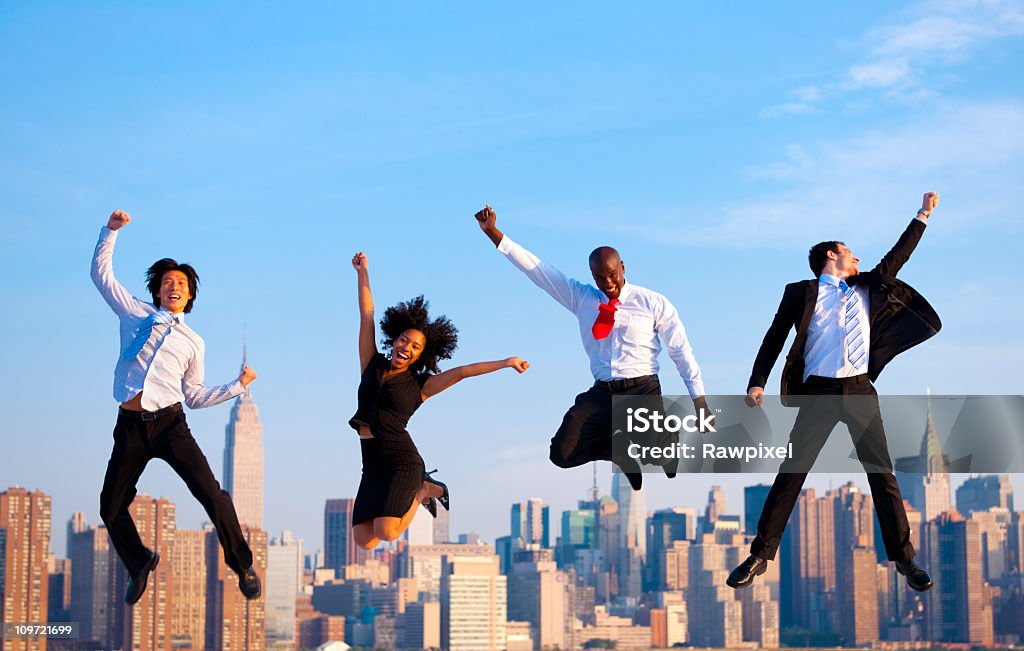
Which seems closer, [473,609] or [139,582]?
[139,582]

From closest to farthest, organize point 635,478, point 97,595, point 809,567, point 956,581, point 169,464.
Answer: point 169,464 < point 635,478 < point 97,595 < point 956,581 < point 809,567

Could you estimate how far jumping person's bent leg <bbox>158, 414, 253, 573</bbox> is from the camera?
47.3ft

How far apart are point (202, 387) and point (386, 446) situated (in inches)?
67.0

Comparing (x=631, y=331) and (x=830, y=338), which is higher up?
(x=631, y=331)

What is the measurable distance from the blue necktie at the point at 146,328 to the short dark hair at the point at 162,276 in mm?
250

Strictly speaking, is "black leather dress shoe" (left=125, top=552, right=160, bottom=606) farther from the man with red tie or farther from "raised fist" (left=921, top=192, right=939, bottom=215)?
"raised fist" (left=921, top=192, right=939, bottom=215)

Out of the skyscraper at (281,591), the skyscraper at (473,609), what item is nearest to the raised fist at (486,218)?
the skyscraper at (281,591)

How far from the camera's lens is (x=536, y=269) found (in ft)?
49.1

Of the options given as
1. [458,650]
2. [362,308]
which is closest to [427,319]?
[362,308]

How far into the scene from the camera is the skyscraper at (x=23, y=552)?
60.8 meters

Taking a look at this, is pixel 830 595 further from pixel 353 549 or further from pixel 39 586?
pixel 39 586

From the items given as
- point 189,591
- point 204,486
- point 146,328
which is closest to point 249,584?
point 204,486

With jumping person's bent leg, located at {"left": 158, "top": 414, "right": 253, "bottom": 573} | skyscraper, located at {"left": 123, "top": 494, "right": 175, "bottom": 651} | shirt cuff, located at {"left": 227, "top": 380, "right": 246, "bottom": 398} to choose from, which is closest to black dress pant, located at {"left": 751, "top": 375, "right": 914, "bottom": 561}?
jumping person's bent leg, located at {"left": 158, "top": 414, "right": 253, "bottom": 573}

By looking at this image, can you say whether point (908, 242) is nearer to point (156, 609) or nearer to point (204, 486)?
point (204, 486)
